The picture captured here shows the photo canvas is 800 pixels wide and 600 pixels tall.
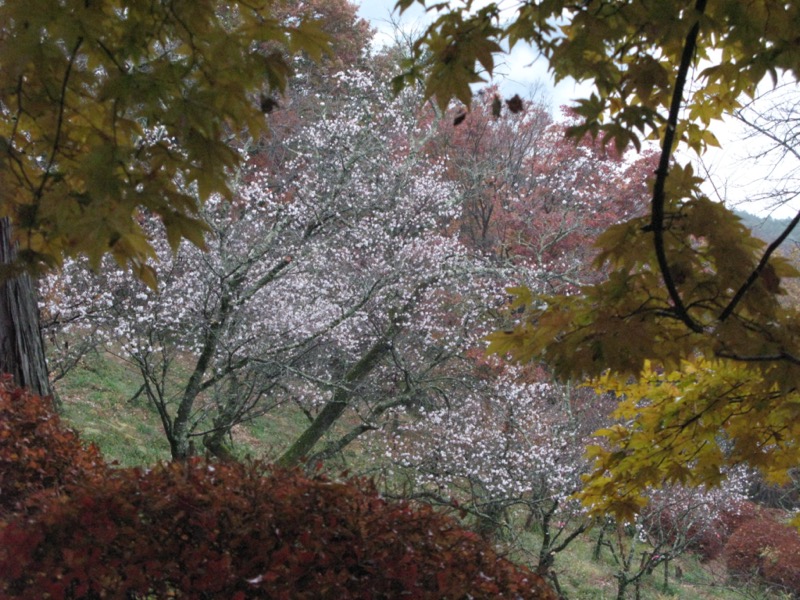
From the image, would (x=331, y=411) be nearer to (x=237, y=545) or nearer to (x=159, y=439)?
(x=159, y=439)

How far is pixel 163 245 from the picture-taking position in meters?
10.4

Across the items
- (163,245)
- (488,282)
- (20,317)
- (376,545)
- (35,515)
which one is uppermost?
(163,245)

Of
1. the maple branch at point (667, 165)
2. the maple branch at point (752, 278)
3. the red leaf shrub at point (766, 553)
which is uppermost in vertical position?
the maple branch at point (667, 165)

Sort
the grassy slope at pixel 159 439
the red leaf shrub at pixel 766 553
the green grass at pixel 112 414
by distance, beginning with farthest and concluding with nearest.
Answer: the red leaf shrub at pixel 766 553 → the grassy slope at pixel 159 439 → the green grass at pixel 112 414

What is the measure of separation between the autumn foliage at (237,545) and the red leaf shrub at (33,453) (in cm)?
84

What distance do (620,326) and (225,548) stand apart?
4.73 ft

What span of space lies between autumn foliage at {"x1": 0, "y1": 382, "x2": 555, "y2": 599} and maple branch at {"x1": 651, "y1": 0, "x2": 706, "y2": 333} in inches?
43.3

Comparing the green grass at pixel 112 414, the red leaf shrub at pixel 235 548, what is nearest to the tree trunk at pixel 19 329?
the red leaf shrub at pixel 235 548

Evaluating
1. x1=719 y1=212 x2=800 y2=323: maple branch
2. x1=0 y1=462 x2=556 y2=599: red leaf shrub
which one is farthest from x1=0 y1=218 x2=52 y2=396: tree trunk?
x1=719 y1=212 x2=800 y2=323: maple branch

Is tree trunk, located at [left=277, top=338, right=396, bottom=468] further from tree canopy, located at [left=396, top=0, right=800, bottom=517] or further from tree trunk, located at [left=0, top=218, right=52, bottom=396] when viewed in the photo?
tree canopy, located at [left=396, top=0, right=800, bottom=517]

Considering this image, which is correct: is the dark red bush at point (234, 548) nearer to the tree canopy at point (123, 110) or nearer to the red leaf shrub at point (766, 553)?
the tree canopy at point (123, 110)

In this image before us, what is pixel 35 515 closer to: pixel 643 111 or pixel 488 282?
pixel 643 111

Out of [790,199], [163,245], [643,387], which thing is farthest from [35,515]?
[163,245]

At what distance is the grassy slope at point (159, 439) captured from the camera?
10.9 meters
